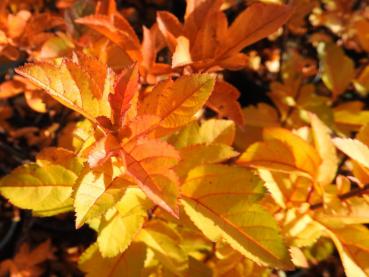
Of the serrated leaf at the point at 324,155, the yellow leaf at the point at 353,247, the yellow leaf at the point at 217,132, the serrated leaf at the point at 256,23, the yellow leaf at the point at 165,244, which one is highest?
the serrated leaf at the point at 256,23

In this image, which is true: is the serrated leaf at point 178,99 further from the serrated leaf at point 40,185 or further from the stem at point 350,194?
the stem at point 350,194

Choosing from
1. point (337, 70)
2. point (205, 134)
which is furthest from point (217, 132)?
point (337, 70)

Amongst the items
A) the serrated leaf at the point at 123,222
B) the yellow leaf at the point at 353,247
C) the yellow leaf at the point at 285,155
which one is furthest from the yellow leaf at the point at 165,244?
the yellow leaf at the point at 353,247

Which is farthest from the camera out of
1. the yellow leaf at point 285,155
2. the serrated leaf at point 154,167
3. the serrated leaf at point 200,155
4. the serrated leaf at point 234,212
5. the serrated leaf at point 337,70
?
the serrated leaf at point 337,70

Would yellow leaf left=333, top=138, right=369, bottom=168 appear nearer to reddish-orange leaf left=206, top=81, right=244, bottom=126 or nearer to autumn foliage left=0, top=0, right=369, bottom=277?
autumn foliage left=0, top=0, right=369, bottom=277

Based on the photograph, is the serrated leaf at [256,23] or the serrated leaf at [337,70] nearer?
the serrated leaf at [256,23]

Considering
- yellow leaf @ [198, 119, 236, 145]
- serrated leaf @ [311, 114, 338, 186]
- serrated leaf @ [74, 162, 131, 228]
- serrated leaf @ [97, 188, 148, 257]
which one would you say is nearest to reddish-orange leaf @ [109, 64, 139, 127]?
serrated leaf @ [74, 162, 131, 228]

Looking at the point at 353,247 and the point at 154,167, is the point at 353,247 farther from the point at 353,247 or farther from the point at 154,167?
the point at 154,167

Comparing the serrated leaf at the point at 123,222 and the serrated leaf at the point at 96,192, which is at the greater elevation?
the serrated leaf at the point at 96,192

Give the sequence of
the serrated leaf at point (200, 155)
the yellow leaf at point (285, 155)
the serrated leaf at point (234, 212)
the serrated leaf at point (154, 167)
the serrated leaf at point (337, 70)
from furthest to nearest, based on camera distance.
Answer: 1. the serrated leaf at point (337, 70)
2. the yellow leaf at point (285, 155)
3. the serrated leaf at point (200, 155)
4. the serrated leaf at point (234, 212)
5. the serrated leaf at point (154, 167)

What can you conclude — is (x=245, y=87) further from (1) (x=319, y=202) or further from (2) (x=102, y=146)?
(2) (x=102, y=146)
